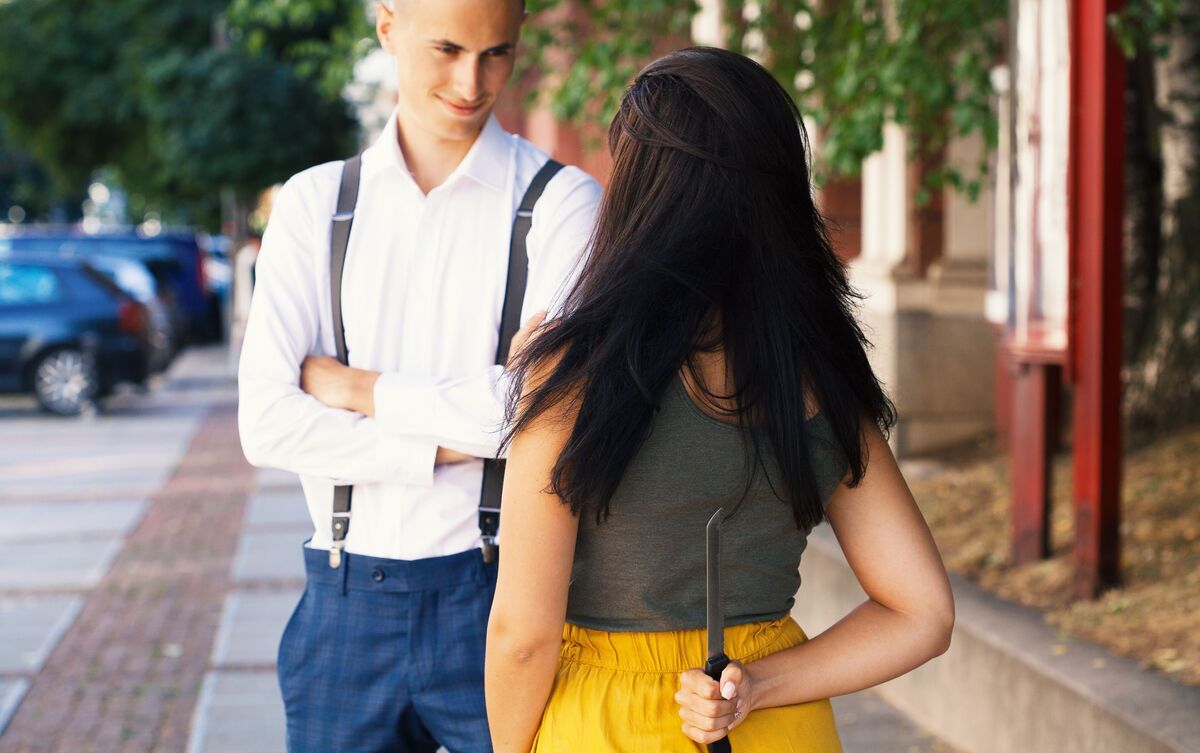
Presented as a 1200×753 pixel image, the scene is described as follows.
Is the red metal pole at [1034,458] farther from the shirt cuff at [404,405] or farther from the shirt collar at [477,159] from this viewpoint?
the shirt cuff at [404,405]

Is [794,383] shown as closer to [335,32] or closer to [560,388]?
[560,388]

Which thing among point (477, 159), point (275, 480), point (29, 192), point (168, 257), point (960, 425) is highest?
point (29, 192)

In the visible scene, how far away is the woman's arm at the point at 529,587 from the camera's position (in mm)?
1922

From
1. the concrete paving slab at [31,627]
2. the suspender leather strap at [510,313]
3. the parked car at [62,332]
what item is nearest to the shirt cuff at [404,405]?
the suspender leather strap at [510,313]

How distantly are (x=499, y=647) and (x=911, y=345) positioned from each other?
7474 mm

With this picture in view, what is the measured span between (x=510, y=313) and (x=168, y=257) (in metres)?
25.0

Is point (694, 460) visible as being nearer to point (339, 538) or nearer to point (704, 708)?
point (704, 708)

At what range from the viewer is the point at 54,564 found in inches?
349

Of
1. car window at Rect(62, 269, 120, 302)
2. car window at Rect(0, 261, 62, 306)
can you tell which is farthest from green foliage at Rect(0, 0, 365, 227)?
car window at Rect(0, 261, 62, 306)

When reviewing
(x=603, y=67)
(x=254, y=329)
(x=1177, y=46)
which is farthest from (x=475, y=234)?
(x=1177, y=46)

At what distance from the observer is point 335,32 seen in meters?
8.73

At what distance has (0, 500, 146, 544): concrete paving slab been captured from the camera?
32.4 feet

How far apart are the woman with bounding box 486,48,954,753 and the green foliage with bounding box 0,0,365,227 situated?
12.7 metres

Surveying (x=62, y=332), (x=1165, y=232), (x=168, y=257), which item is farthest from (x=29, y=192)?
(x=1165, y=232)
